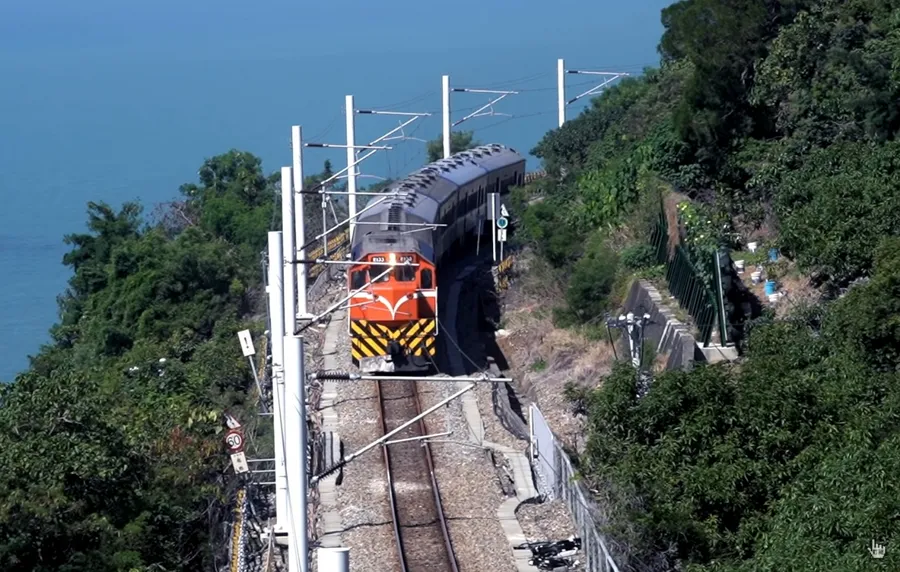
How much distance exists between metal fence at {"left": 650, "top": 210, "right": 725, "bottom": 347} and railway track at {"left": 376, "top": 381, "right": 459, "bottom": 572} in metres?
5.31

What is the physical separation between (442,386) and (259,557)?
8524 mm

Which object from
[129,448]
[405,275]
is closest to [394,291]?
[405,275]

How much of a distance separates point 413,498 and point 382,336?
5821 millimetres

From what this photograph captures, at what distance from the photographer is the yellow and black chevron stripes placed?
27062 mm

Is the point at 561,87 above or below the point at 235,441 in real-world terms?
above

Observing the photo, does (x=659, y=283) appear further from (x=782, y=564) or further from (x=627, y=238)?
(x=782, y=564)

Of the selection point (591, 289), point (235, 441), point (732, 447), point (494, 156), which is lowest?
point (732, 447)

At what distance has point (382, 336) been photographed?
27.1 meters

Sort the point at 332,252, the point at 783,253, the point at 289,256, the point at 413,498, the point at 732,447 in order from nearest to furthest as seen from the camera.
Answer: the point at 732,447 < the point at 289,256 < the point at 413,498 < the point at 783,253 < the point at 332,252

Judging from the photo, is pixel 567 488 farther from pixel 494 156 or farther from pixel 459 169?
pixel 494 156

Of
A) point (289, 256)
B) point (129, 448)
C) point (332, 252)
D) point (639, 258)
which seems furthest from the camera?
point (332, 252)

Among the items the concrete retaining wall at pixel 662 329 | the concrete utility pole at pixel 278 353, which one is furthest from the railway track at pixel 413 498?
the concrete retaining wall at pixel 662 329

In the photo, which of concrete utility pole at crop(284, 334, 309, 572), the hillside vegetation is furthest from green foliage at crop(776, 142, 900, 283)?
concrete utility pole at crop(284, 334, 309, 572)

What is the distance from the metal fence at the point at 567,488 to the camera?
56.8 ft
